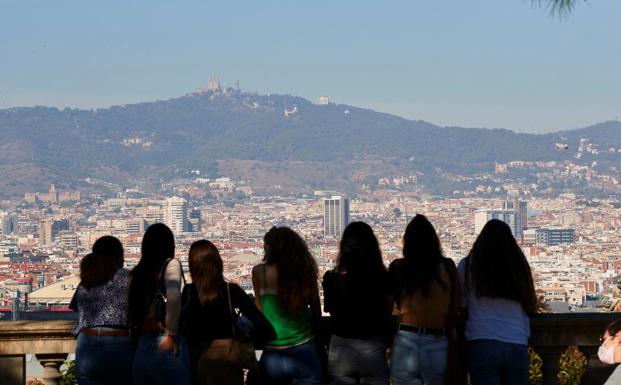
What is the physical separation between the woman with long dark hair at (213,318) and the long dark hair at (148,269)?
12 cm

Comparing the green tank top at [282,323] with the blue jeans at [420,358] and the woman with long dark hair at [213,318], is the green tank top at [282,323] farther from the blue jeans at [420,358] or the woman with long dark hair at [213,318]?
the blue jeans at [420,358]

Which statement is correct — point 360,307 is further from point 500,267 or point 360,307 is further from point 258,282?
point 500,267

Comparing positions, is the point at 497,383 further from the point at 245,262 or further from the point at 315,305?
the point at 245,262

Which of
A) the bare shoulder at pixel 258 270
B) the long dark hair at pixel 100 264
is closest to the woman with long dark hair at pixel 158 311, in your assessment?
the long dark hair at pixel 100 264

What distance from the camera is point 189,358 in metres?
5.51

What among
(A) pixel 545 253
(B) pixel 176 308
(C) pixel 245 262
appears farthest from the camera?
(A) pixel 545 253

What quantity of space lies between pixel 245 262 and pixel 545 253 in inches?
1919

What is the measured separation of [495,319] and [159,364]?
1.42 m

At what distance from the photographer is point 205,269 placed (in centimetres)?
538

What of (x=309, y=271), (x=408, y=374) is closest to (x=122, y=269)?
(x=309, y=271)

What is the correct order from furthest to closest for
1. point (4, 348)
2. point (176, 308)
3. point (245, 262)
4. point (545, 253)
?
point (545, 253) → point (245, 262) → point (4, 348) → point (176, 308)

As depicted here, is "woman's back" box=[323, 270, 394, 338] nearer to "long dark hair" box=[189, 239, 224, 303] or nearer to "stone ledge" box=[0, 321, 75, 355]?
"long dark hair" box=[189, 239, 224, 303]

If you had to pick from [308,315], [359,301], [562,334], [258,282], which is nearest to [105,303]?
[258,282]

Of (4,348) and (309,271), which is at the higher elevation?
(309,271)
